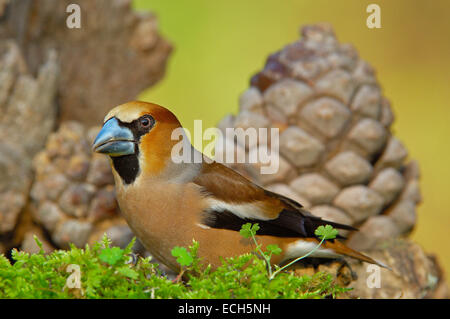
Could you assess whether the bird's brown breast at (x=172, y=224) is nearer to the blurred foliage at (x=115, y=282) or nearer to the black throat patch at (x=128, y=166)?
the black throat patch at (x=128, y=166)

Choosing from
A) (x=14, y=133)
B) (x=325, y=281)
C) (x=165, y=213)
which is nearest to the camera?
(x=325, y=281)

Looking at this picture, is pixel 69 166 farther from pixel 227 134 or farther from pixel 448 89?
pixel 448 89

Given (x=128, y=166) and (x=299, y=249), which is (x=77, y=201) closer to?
(x=128, y=166)

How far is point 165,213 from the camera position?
1061mm

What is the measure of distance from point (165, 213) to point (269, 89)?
2.18 feet

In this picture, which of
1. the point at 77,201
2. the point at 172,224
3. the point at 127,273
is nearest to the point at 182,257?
the point at 127,273

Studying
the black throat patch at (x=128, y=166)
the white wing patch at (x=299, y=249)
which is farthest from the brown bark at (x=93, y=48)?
the white wing patch at (x=299, y=249)

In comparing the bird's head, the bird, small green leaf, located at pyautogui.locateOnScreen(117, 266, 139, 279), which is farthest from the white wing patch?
small green leaf, located at pyautogui.locateOnScreen(117, 266, 139, 279)

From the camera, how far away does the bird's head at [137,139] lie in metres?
1.02

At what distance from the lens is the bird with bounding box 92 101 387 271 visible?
1.05 m

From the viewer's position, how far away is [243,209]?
111cm

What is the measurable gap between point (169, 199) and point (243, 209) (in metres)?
0.16
